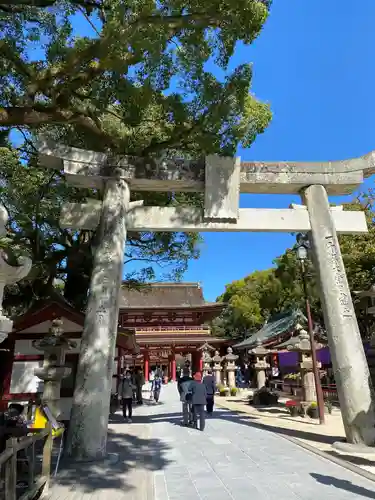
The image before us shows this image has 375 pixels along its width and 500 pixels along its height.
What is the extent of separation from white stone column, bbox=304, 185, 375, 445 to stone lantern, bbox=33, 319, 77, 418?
5213 mm

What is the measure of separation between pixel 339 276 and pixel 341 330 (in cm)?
114

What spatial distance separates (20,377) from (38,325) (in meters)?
1.50

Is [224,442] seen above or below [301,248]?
below

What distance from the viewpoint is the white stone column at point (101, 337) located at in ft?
19.7

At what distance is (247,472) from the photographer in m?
5.39

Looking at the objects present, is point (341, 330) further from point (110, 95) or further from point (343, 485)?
point (110, 95)

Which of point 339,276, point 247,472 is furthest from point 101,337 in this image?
point 339,276

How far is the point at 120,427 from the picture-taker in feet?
32.5

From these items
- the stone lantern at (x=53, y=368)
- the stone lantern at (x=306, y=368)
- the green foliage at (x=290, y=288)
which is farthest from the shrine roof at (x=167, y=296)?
the stone lantern at (x=53, y=368)

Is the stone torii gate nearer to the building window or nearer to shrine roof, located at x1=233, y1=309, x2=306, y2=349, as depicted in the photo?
the building window

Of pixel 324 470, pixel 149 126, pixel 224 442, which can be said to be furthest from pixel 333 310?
pixel 149 126

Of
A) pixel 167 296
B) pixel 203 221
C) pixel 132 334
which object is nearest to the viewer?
pixel 203 221

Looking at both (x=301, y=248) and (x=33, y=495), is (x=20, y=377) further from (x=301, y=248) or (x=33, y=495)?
(x=301, y=248)

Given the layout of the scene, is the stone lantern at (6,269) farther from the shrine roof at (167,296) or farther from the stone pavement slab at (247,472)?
the shrine roof at (167,296)
